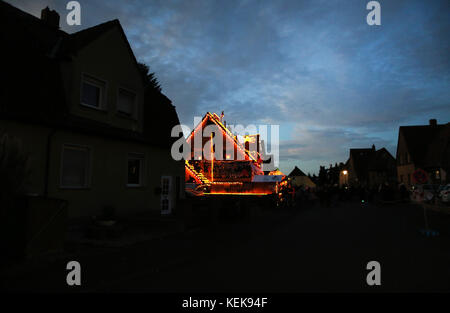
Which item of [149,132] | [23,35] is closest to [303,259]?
[149,132]

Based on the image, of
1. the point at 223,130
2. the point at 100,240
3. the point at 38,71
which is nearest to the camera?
the point at 100,240

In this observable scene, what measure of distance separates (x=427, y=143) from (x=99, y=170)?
166 feet

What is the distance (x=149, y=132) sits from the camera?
1409 cm

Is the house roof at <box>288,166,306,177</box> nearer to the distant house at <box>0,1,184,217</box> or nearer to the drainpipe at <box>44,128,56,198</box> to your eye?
the distant house at <box>0,1,184,217</box>

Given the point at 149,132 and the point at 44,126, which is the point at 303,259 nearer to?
the point at 44,126

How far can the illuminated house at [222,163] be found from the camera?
2616 cm

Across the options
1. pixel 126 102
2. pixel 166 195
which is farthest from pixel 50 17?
pixel 166 195

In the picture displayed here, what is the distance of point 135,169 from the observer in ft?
43.9

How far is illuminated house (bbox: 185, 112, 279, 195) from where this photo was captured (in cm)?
2616

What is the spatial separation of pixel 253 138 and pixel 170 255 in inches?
930

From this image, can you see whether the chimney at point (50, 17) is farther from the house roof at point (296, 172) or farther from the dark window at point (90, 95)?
the house roof at point (296, 172)

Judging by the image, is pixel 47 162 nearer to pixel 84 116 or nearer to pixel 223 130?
pixel 84 116

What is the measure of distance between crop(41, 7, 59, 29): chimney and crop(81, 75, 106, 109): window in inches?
169

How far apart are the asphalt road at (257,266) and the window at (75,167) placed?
3.95 metres
